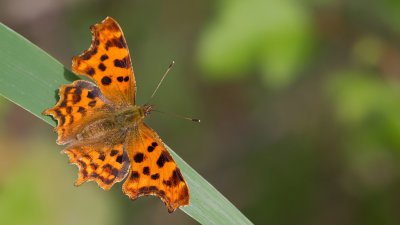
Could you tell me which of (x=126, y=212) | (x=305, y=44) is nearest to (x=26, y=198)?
(x=126, y=212)

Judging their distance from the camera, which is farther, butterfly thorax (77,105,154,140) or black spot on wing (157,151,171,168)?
butterfly thorax (77,105,154,140)

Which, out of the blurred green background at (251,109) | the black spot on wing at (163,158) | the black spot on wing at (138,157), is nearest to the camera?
the black spot on wing at (163,158)

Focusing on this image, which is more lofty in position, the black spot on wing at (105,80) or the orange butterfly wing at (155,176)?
the black spot on wing at (105,80)

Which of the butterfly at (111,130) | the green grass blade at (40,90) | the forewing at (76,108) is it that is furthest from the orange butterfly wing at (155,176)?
the forewing at (76,108)

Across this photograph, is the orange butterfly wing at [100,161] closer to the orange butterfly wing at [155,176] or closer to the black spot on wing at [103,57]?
the orange butterfly wing at [155,176]

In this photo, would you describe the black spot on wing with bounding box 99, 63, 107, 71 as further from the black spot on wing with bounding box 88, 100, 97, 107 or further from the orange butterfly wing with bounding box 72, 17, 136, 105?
the black spot on wing with bounding box 88, 100, 97, 107

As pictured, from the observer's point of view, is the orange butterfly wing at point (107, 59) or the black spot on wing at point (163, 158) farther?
the orange butterfly wing at point (107, 59)

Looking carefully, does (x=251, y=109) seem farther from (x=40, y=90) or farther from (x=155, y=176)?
(x=40, y=90)

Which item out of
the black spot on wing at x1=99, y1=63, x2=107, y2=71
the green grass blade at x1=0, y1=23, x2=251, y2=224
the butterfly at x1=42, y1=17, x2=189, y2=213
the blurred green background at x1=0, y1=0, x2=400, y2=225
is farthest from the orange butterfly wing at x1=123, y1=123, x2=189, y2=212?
the blurred green background at x1=0, y1=0, x2=400, y2=225
